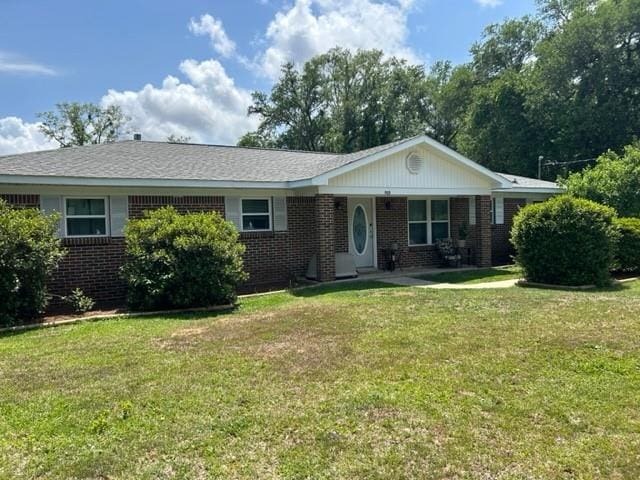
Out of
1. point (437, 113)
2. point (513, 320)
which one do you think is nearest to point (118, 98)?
point (437, 113)

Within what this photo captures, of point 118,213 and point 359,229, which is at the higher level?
point 118,213

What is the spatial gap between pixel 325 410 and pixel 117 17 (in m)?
12.9

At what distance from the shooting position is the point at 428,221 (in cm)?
1531

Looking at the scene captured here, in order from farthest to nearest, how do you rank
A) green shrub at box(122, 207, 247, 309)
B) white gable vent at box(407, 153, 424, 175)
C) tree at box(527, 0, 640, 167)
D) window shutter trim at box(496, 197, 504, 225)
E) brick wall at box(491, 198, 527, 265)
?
tree at box(527, 0, 640, 167)
window shutter trim at box(496, 197, 504, 225)
brick wall at box(491, 198, 527, 265)
white gable vent at box(407, 153, 424, 175)
green shrub at box(122, 207, 247, 309)

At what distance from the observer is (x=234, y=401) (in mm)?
4324

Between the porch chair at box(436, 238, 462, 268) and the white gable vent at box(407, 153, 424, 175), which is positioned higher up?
the white gable vent at box(407, 153, 424, 175)

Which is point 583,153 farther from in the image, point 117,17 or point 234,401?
point 234,401

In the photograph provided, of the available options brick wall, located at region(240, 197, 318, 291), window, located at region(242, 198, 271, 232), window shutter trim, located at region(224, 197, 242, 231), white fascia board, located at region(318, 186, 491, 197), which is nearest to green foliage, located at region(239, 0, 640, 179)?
white fascia board, located at region(318, 186, 491, 197)

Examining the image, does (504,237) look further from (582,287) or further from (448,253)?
(582,287)

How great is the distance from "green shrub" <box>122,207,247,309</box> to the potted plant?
8207 millimetres

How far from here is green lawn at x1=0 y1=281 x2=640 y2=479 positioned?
130 inches

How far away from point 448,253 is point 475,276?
2276 mm

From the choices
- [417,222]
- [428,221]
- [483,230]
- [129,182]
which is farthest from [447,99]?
[129,182]

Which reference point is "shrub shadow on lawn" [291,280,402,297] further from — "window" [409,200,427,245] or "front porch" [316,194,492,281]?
"window" [409,200,427,245]
